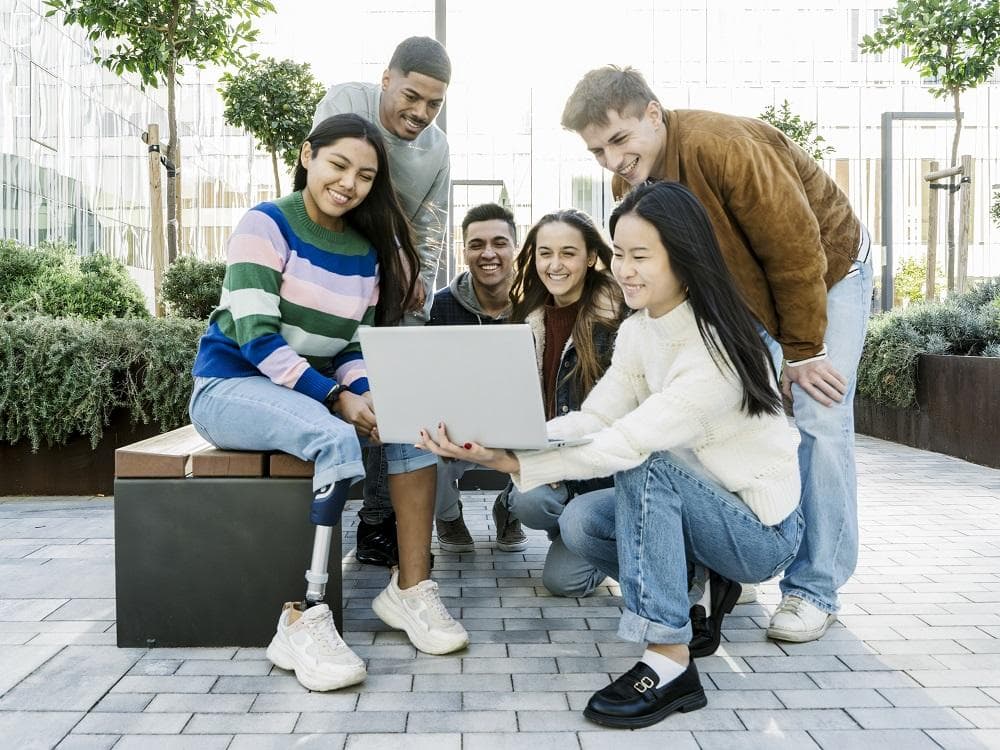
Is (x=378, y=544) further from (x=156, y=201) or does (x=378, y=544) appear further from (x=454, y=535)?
(x=156, y=201)

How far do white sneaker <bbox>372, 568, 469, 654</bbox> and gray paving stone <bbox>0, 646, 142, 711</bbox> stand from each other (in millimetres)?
757

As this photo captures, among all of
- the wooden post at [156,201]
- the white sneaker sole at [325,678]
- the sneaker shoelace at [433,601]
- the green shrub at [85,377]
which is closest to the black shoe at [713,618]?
the sneaker shoelace at [433,601]

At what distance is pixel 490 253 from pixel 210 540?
1.75 m

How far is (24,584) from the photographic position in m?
3.74

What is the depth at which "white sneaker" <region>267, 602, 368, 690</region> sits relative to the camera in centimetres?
264

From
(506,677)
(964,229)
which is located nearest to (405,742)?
(506,677)

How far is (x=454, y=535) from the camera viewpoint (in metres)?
4.32

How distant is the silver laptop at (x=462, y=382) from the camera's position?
232 centimetres

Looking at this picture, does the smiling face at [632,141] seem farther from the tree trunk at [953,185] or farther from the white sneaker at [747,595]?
the tree trunk at [953,185]

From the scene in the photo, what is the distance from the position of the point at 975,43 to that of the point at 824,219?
8.46 m

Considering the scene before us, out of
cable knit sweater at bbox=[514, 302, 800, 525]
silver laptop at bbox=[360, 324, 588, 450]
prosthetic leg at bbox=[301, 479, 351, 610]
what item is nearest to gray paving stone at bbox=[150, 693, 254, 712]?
prosthetic leg at bbox=[301, 479, 351, 610]

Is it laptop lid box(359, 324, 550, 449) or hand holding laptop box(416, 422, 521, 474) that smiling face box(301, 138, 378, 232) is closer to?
laptop lid box(359, 324, 550, 449)

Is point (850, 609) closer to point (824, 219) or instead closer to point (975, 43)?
point (824, 219)

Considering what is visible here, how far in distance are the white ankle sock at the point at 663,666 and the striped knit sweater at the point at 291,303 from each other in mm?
1223
